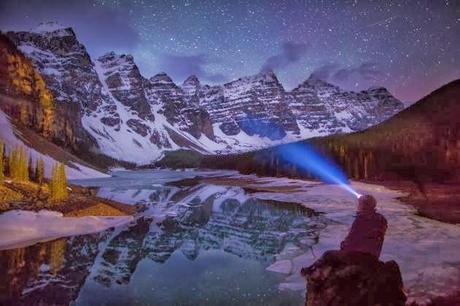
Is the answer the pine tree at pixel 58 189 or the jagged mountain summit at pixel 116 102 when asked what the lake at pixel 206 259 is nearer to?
the pine tree at pixel 58 189

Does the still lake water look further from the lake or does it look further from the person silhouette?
the person silhouette

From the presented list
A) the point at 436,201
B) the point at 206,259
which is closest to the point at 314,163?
the point at 436,201

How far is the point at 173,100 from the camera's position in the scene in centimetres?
19438

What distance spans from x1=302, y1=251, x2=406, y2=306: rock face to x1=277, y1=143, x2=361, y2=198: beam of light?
1729 centimetres

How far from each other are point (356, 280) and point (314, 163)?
111ft

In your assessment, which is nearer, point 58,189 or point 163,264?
point 163,264

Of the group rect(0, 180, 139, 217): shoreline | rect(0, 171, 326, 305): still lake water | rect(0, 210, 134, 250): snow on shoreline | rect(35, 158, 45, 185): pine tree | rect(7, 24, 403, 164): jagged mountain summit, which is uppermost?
rect(7, 24, 403, 164): jagged mountain summit

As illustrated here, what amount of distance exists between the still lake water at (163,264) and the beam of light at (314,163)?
32.6ft

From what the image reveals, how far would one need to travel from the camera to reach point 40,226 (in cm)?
1320

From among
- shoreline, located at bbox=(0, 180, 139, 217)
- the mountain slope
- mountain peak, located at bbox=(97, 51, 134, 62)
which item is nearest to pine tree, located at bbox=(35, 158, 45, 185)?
shoreline, located at bbox=(0, 180, 139, 217)

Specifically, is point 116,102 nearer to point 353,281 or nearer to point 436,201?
point 436,201

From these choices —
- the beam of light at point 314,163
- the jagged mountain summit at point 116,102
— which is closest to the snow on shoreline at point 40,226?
the beam of light at point 314,163

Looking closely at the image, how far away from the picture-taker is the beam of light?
30.0m

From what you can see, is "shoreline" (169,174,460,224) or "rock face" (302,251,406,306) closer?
"rock face" (302,251,406,306)
